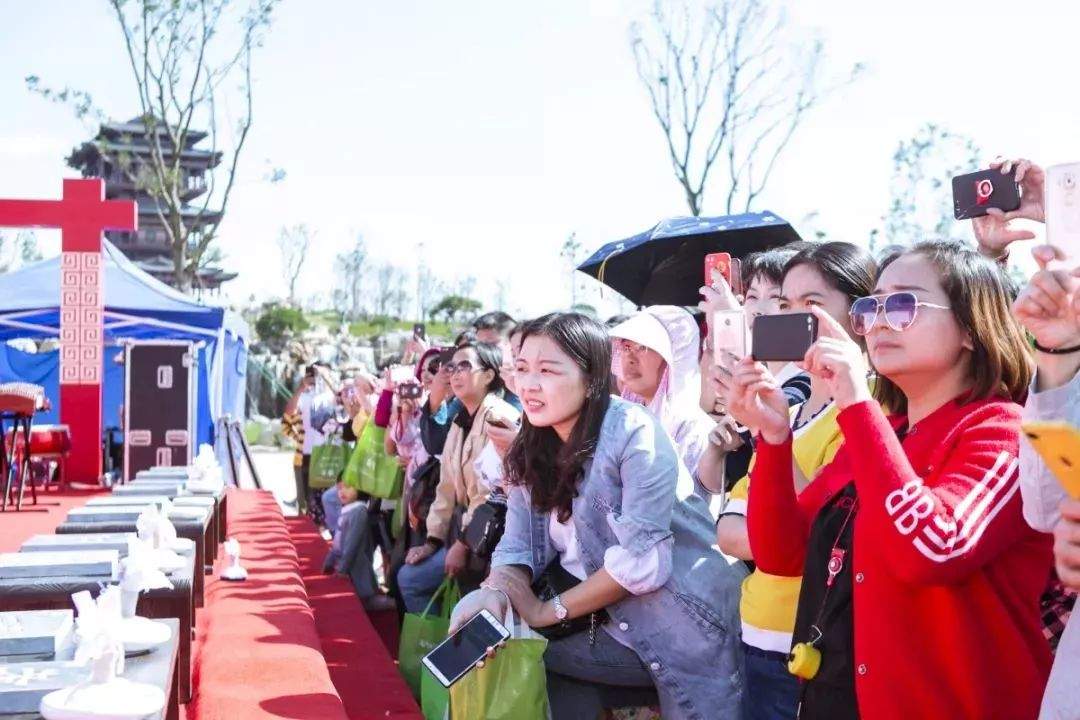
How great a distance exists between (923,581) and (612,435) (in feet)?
3.86

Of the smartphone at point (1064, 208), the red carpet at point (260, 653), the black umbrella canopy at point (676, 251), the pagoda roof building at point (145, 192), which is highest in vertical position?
the pagoda roof building at point (145, 192)

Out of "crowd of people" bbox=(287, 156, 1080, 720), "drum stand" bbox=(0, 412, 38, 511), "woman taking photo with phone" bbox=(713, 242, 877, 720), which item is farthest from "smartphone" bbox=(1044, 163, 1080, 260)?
"drum stand" bbox=(0, 412, 38, 511)

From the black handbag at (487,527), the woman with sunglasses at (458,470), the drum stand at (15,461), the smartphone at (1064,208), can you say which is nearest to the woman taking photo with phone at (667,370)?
the black handbag at (487,527)

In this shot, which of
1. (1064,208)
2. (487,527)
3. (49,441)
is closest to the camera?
(1064,208)

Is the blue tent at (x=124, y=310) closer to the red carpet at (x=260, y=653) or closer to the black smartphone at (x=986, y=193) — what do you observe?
the red carpet at (x=260, y=653)

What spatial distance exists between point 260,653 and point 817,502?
7.66ft

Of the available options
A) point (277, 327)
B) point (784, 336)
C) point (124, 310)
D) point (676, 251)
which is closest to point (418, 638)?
point (676, 251)

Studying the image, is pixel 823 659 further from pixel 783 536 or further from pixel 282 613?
pixel 282 613

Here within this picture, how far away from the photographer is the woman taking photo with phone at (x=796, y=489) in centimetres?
222

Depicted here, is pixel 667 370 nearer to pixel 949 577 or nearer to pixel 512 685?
pixel 512 685

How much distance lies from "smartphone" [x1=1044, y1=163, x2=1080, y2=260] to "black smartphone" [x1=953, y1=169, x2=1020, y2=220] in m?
0.66

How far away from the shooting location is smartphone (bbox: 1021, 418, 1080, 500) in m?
1.20

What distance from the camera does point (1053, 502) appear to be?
141 centimetres

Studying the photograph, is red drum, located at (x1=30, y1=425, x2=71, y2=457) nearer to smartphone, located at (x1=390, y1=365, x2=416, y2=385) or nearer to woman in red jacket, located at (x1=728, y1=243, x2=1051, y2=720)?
smartphone, located at (x1=390, y1=365, x2=416, y2=385)
